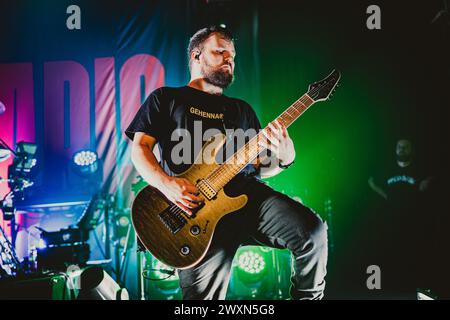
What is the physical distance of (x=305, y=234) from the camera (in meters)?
1.90

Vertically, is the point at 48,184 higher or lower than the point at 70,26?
lower

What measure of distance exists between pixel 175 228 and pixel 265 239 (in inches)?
22.0

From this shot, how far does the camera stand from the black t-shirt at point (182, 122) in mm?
2334

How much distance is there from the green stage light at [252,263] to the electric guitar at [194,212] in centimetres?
258

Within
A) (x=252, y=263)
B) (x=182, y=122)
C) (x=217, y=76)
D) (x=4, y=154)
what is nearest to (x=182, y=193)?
(x=182, y=122)

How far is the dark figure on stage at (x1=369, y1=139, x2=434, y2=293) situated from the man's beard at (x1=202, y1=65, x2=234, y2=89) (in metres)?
3.47

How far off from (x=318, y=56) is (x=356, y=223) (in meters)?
2.67

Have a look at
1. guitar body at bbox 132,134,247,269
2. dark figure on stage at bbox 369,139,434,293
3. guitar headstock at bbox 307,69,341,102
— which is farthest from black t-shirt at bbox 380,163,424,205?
guitar body at bbox 132,134,247,269

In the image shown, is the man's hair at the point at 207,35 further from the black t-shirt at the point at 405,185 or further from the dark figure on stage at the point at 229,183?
the black t-shirt at the point at 405,185

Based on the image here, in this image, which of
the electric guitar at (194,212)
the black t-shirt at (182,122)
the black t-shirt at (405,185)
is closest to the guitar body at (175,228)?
the electric guitar at (194,212)

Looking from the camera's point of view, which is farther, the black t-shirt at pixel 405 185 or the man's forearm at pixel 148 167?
the black t-shirt at pixel 405 185

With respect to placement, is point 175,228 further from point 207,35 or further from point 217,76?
point 207,35
